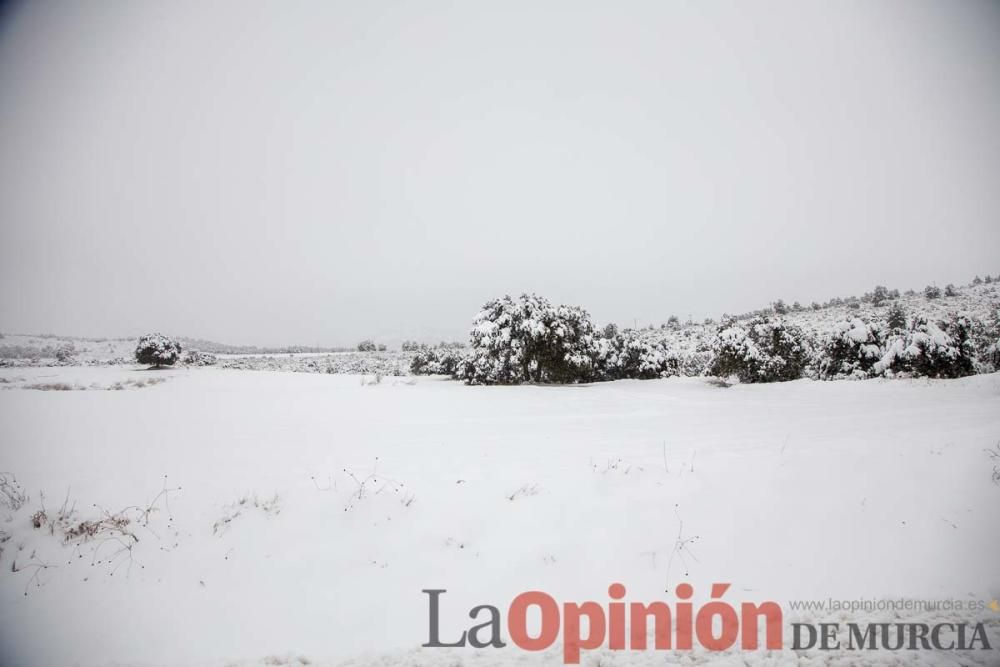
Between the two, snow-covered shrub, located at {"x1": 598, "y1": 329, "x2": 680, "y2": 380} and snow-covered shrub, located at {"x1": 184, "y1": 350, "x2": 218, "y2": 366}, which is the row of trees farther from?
snow-covered shrub, located at {"x1": 184, "y1": 350, "x2": 218, "y2": 366}

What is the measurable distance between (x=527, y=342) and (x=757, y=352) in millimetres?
11173

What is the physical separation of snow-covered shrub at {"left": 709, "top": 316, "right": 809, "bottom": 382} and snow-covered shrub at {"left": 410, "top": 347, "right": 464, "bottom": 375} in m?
15.2

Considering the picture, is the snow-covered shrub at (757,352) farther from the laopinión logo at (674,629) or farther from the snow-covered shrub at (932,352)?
the laopinión logo at (674,629)

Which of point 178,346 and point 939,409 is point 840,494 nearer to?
point 939,409

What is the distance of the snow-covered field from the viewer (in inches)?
141

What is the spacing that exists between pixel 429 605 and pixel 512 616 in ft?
2.62

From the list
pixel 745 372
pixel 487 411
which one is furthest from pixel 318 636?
pixel 745 372

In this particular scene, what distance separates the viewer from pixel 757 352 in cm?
1917

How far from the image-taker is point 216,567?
4.17 m

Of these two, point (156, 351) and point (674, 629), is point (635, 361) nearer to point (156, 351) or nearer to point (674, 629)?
point (674, 629)

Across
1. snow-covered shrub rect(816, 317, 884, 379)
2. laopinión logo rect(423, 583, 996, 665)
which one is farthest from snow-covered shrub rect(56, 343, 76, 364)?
snow-covered shrub rect(816, 317, 884, 379)

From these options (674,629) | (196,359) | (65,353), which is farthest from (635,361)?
(65,353)

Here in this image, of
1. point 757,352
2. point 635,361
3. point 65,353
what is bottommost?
point 635,361

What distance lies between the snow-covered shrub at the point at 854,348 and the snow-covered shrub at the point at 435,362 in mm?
20070
